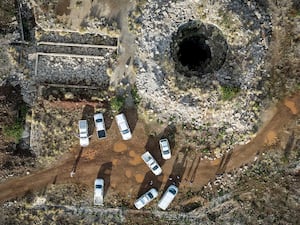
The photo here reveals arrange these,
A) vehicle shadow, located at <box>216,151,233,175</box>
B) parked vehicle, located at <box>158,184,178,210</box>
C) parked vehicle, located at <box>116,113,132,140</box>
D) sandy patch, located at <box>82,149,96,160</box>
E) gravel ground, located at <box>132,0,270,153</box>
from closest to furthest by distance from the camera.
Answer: gravel ground, located at <box>132,0,270,153</box> → parked vehicle, located at <box>116,113,132,140</box> → parked vehicle, located at <box>158,184,178,210</box> → sandy patch, located at <box>82,149,96,160</box> → vehicle shadow, located at <box>216,151,233,175</box>

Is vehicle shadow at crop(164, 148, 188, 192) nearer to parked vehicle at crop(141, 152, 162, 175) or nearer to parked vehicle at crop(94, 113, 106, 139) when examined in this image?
parked vehicle at crop(141, 152, 162, 175)


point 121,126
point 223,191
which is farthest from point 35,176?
point 223,191

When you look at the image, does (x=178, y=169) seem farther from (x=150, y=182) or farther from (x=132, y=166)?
(x=132, y=166)

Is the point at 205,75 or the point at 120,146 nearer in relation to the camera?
the point at 205,75

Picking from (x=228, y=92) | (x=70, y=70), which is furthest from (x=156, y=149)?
(x=70, y=70)

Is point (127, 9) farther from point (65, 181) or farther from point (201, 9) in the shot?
point (65, 181)

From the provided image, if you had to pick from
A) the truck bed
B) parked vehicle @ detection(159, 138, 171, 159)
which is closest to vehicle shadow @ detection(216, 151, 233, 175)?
parked vehicle @ detection(159, 138, 171, 159)
